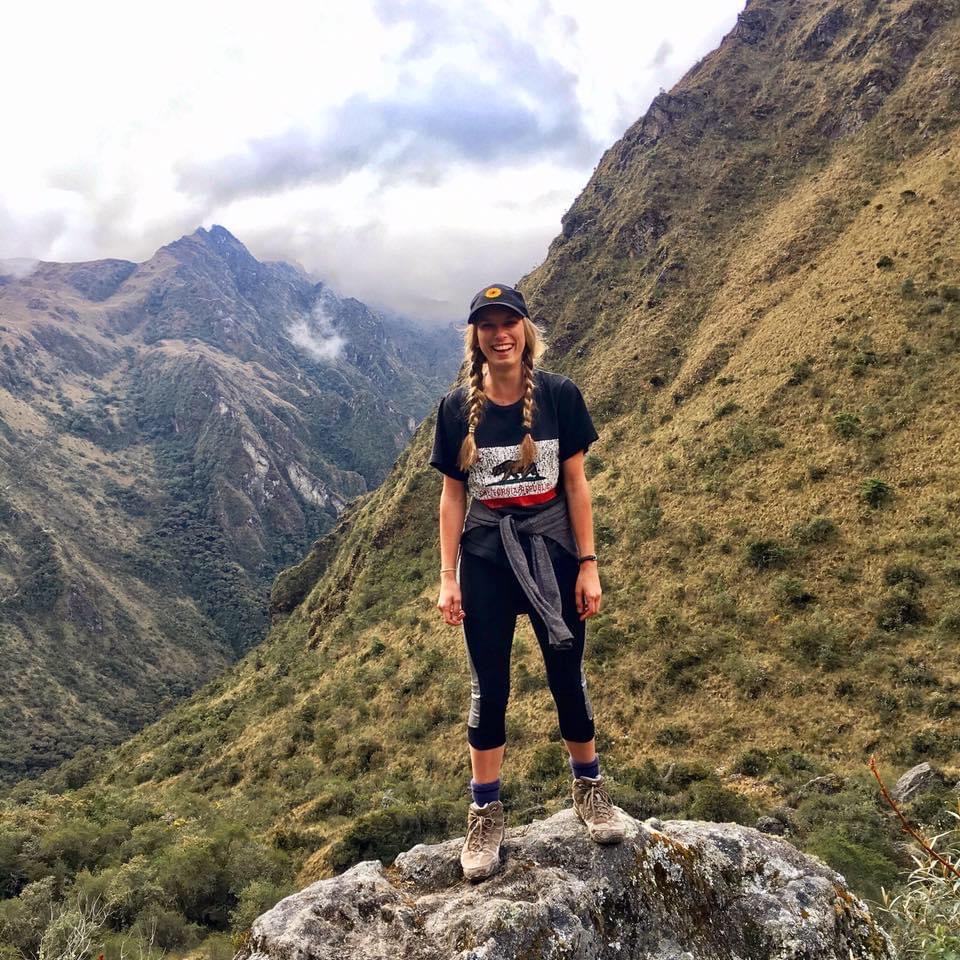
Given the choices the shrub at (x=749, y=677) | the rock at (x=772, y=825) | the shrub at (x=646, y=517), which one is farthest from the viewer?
the shrub at (x=646, y=517)

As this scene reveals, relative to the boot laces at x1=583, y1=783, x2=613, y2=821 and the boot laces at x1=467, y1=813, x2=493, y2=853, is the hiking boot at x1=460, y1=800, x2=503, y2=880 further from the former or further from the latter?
the boot laces at x1=583, y1=783, x2=613, y2=821

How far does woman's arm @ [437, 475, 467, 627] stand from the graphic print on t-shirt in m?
0.20

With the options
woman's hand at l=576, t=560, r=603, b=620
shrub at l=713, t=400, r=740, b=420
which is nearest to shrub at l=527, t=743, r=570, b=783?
woman's hand at l=576, t=560, r=603, b=620

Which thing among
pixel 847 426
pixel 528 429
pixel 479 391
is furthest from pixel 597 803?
pixel 847 426

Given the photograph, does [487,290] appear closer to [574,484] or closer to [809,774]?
[574,484]

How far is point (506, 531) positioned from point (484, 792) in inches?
75.6

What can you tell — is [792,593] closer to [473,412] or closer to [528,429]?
[528,429]

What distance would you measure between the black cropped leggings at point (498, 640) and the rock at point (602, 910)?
2.75 ft

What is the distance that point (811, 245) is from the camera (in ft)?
155

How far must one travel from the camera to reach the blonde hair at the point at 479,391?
417 centimetres

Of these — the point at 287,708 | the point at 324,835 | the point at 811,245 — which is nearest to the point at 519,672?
the point at 324,835

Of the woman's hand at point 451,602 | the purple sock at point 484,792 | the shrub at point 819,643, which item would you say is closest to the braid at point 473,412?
the woman's hand at point 451,602

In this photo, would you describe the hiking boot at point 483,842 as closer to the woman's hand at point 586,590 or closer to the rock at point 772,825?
the woman's hand at point 586,590

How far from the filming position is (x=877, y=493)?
1044 inches
